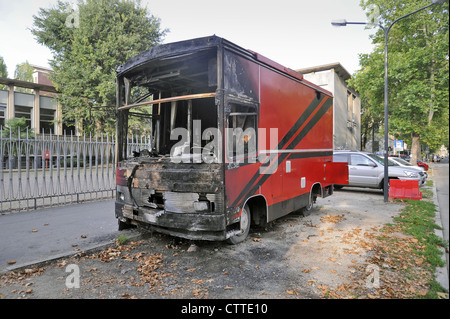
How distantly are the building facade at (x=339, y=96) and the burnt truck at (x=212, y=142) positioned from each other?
25.6 m

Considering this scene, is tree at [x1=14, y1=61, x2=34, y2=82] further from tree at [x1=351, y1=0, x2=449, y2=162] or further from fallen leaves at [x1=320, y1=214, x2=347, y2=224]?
fallen leaves at [x1=320, y1=214, x2=347, y2=224]

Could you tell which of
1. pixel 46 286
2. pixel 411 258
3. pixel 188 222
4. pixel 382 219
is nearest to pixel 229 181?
pixel 188 222

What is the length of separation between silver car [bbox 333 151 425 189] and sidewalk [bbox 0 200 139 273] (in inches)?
389

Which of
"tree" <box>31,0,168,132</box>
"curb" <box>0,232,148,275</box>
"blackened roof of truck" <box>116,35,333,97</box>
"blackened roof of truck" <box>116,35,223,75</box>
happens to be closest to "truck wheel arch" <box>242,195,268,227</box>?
"curb" <box>0,232,148,275</box>

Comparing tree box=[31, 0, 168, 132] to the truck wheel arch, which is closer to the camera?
the truck wheel arch

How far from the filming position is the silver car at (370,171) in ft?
37.5

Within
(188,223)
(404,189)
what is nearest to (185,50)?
(188,223)

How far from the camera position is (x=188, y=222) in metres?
4.30

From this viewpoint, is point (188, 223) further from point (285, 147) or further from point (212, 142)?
point (285, 147)

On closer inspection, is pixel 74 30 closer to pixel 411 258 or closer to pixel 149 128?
pixel 149 128

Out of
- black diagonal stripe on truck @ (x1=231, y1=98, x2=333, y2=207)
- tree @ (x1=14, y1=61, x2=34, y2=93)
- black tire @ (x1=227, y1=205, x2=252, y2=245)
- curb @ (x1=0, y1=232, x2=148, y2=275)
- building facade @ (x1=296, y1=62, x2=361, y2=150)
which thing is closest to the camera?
curb @ (x1=0, y1=232, x2=148, y2=275)

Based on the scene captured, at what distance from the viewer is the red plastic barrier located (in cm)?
1018
